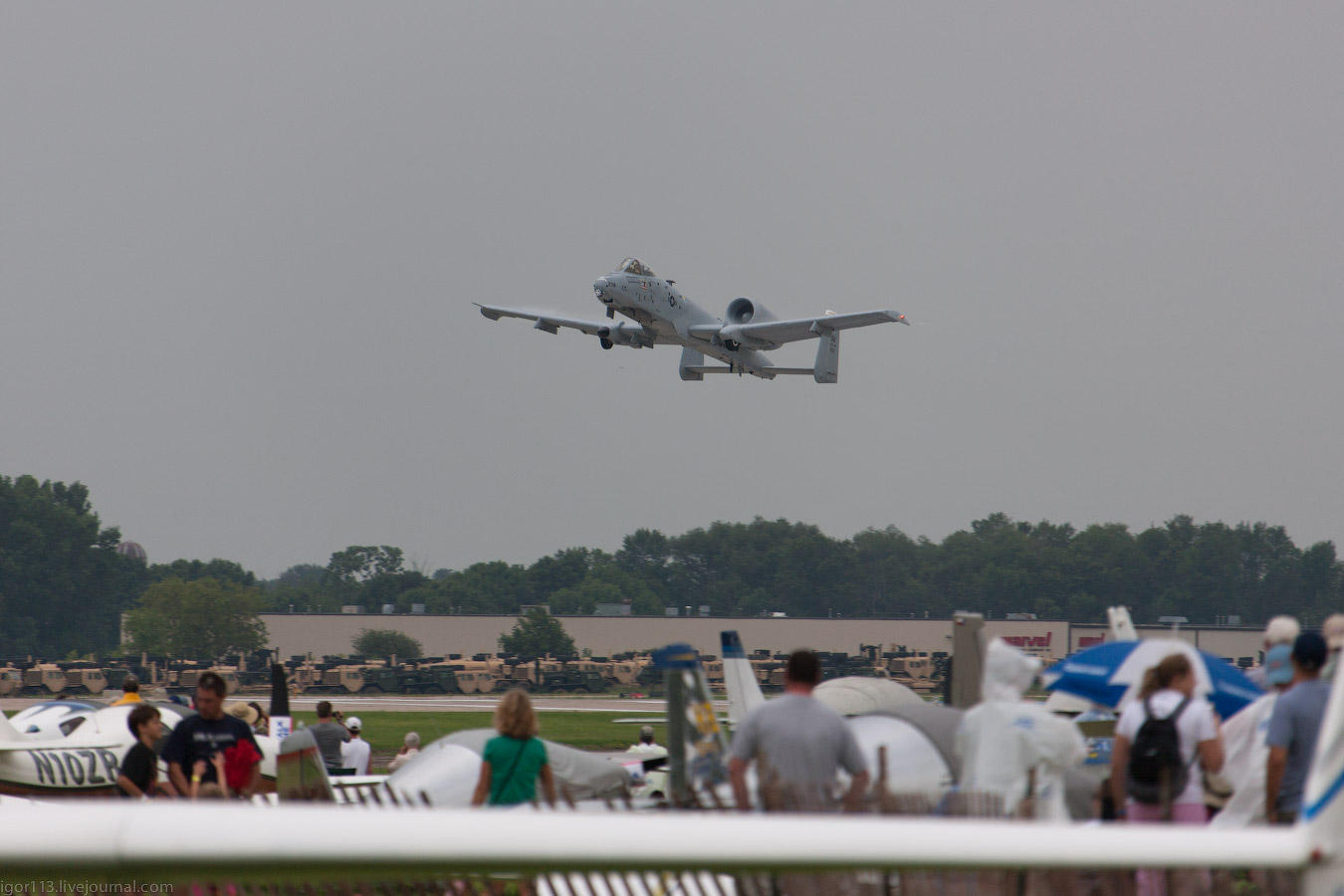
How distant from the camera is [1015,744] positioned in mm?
4570

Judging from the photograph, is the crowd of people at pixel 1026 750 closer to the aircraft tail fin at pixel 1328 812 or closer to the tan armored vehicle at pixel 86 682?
the aircraft tail fin at pixel 1328 812

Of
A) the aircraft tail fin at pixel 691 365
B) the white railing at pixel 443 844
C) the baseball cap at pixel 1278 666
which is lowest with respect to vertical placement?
the baseball cap at pixel 1278 666

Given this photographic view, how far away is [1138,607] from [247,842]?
154m

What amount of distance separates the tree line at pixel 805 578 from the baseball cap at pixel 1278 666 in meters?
131

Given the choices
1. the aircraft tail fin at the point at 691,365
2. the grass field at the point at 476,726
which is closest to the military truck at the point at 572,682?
the grass field at the point at 476,726

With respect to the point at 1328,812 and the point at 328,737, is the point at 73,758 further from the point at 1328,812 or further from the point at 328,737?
the point at 1328,812

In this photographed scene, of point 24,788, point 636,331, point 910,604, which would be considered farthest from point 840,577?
point 24,788

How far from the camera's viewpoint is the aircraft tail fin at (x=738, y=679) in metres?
11.4

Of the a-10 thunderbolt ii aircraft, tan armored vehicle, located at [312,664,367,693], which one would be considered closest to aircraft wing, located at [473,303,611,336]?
the a-10 thunderbolt ii aircraft

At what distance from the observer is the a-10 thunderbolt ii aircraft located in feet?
136

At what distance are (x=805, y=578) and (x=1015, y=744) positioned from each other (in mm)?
150550

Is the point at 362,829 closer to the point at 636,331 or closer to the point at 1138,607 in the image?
the point at 636,331

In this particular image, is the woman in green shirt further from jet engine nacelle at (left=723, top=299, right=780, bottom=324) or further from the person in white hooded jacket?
jet engine nacelle at (left=723, top=299, right=780, bottom=324)

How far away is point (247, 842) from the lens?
5.52 ft
